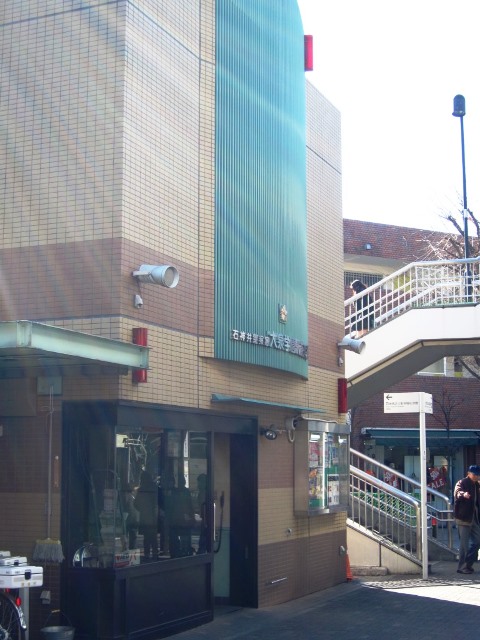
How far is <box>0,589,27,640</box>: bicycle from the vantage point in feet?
28.8

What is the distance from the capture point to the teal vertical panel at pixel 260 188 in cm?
1262

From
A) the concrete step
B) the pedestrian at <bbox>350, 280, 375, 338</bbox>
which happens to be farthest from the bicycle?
the pedestrian at <bbox>350, 280, 375, 338</bbox>

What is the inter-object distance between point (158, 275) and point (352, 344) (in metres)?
6.65

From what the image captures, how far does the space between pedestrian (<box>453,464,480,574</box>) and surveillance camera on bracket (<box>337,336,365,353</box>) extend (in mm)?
2857

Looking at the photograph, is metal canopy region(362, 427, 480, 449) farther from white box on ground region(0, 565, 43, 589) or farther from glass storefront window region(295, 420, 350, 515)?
white box on ground region(0, 565, 43, 589)

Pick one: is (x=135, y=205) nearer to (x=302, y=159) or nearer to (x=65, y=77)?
(x=65, y=77)

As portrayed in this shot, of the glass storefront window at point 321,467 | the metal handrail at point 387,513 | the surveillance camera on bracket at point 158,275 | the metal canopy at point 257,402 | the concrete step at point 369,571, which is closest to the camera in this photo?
the surveillance camera on bracket at point 158,275

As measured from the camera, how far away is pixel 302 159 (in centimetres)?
1515

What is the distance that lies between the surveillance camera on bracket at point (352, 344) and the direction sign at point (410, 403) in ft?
3.31

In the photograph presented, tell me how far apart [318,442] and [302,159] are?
174 inches

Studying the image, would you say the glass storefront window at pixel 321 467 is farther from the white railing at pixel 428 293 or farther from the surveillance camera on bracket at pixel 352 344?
the white railing at pixel 428 293

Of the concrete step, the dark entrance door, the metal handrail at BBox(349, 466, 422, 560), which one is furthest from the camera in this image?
the metal handrail at BBox(349, 466, 422, 560)

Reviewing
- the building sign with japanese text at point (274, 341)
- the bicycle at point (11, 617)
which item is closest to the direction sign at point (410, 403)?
the building sign with japanese text at point (274, 341)

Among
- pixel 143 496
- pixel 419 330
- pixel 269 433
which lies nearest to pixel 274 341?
pixel 269 433
